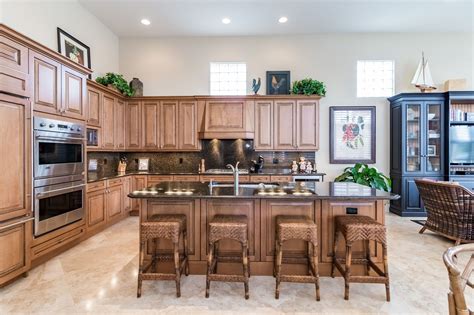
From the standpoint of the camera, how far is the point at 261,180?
16.5 ft

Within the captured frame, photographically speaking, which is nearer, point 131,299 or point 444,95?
point 131,299

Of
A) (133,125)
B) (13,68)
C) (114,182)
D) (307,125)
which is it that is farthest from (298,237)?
(133,125)

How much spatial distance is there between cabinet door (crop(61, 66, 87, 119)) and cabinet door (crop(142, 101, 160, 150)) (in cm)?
172

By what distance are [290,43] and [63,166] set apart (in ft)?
16.6

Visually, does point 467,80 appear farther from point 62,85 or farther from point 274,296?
point 62,85

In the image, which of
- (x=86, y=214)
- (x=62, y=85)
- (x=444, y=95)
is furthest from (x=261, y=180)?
(x=444, y=95)

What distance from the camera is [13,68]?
2535mm

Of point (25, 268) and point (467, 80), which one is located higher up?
point (467, 80)

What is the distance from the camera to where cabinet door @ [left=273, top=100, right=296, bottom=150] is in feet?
17.4

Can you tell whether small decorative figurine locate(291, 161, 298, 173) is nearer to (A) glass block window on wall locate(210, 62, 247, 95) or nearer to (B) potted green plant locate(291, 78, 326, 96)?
(B) potted green plant locate(291, 78, 326, 96)

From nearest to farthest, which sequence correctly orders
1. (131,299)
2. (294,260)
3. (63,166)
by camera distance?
(131,299) < (294,260) < (63,166)

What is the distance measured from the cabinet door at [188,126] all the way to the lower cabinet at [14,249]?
3082 mm

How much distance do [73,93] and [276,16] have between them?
3832 millimetres

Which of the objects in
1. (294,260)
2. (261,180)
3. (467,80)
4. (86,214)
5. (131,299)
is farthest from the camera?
(467,80)
